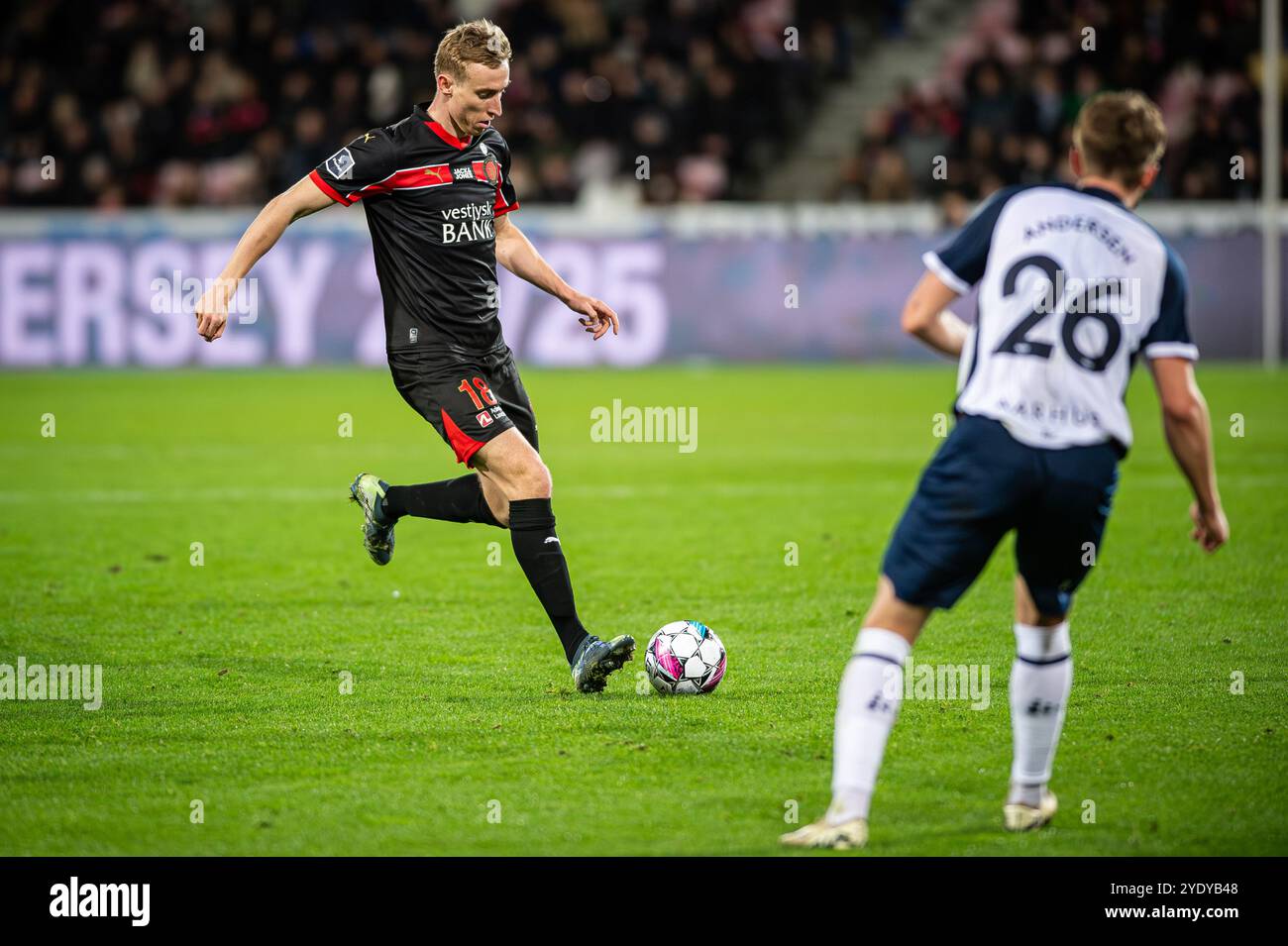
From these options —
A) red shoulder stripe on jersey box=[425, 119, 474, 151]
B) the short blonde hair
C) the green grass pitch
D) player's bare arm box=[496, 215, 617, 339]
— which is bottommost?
the green grass pitch

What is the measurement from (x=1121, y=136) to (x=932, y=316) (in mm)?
620

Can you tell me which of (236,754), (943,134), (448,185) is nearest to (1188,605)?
(448,185)

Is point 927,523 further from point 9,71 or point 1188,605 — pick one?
point 9,71

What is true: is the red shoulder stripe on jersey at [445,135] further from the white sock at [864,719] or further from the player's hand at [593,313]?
the white sock at [864,719]

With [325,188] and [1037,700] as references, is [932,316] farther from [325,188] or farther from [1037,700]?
[325,188]

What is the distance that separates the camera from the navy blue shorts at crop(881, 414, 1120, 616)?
3953 millimetres

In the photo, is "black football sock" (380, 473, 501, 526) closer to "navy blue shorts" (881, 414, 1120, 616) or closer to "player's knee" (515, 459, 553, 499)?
"player's knee" (515, 459, 553, 499)

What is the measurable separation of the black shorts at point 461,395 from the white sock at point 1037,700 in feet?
7.71

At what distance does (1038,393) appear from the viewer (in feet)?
13.0

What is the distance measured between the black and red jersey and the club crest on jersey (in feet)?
0.33

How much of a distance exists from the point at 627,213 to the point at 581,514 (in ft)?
36.2

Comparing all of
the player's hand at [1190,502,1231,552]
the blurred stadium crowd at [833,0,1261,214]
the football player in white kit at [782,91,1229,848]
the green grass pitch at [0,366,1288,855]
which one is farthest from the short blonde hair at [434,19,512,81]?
the blurred stadium crowd at [833,0,1261,214]
